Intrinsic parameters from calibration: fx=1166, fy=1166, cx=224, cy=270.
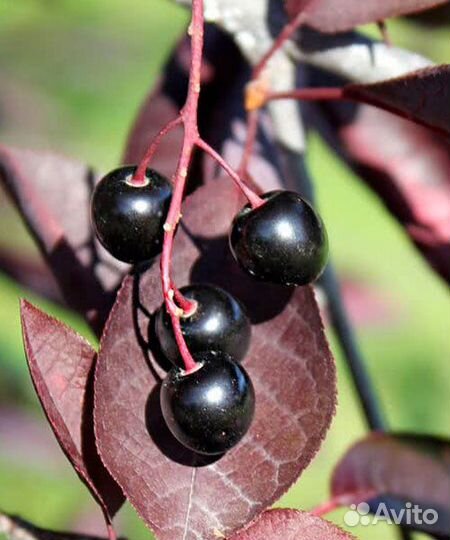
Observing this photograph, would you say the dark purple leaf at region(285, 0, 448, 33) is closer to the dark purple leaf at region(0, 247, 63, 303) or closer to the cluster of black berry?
the cluster of black berry

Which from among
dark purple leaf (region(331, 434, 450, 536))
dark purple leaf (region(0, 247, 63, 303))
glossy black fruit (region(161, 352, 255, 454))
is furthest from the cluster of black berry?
dark purple leaf (region(0, 247, 63, 303))

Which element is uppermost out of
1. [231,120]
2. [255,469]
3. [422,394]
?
[422,394]

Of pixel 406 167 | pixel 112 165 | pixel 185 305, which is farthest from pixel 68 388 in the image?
pixel 112 165

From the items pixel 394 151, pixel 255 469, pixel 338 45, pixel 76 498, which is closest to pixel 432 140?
pixel 394 151

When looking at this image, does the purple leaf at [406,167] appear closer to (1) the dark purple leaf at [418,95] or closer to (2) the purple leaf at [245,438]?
(1) the dark purple leaf at [418,95]

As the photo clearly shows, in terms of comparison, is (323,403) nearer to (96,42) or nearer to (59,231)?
(59,231)

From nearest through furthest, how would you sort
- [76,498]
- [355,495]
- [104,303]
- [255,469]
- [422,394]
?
[255,469] < [104,303] < [355,495] < [76,498] < [422,394]

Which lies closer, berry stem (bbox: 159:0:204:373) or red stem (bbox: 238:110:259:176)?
berry stem (bbox: 159:0:204:373)
